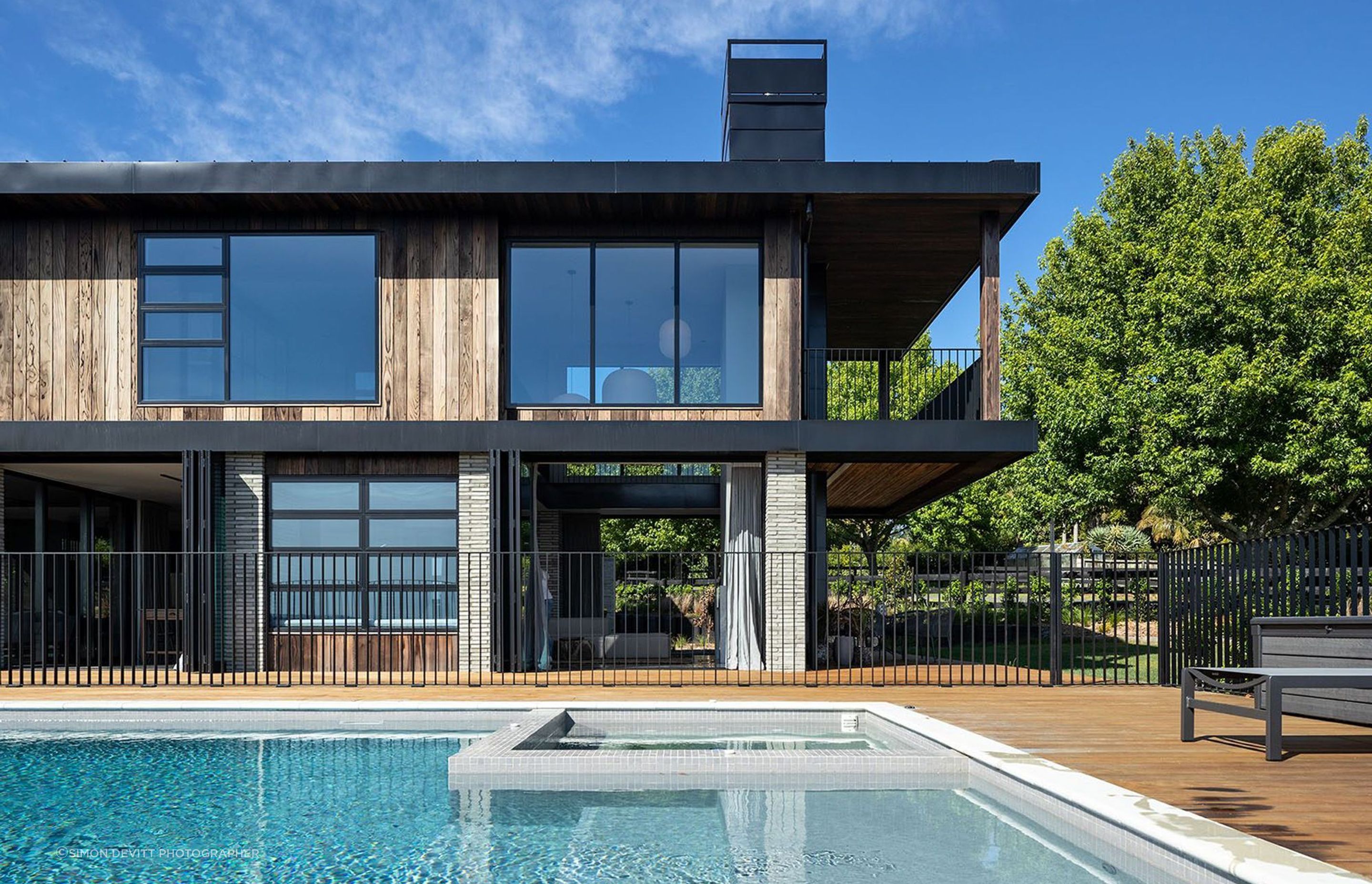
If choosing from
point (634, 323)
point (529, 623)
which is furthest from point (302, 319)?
point (529, 623)

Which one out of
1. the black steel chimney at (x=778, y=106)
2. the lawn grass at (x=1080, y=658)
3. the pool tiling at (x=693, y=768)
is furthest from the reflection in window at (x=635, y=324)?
the pool tiling at (x=693, y=768)

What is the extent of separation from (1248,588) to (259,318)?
1218 centimetres

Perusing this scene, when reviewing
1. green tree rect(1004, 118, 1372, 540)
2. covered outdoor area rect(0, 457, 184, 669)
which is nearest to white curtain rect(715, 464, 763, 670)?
covered outdoor area rect(0, 457, 184, 669)

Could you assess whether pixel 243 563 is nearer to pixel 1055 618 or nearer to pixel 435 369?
pixel 435 369

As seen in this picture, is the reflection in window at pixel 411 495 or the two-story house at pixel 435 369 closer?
the two-story house at pixel 435 369

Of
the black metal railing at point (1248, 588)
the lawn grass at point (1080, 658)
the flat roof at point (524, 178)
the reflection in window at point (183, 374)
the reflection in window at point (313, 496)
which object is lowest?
the lawn grass at point (1080, 658)

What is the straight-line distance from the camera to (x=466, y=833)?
640 cm

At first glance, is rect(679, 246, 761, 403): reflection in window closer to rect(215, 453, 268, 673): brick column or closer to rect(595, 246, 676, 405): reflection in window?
rect(595, 246, 676, 405): reflection in window

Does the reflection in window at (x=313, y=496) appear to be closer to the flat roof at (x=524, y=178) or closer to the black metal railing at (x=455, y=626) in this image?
the black metal railing at (x=455, y=626)

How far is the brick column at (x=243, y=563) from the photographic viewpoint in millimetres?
14359

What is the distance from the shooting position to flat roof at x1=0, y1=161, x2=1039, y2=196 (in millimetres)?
13805

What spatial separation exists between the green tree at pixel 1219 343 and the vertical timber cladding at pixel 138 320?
14.6 meters

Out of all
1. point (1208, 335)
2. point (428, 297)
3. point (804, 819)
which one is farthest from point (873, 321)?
point (804, 819)

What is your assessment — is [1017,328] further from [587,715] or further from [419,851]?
[419,851]
